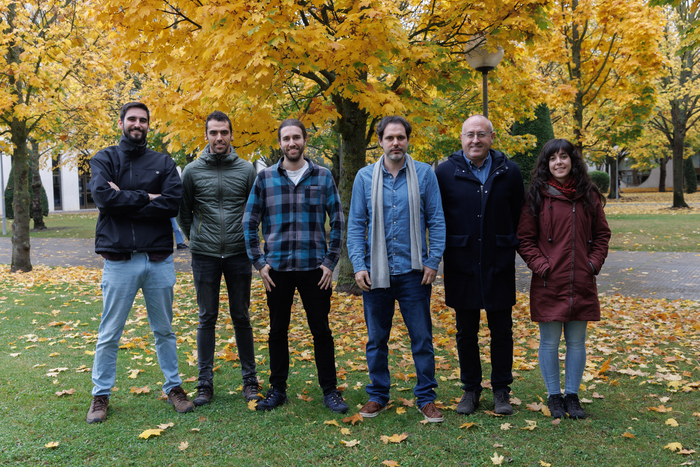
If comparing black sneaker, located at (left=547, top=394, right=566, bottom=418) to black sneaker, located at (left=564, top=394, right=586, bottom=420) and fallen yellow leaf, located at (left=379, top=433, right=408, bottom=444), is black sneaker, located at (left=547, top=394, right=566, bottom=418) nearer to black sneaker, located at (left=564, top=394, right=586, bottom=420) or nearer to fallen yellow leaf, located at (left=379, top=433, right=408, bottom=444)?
black sneaker, located at (left=564, top=394, right=586, bottom=420)

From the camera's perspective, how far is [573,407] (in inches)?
151

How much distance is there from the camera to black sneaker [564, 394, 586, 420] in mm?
3793

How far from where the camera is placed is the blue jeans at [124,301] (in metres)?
3.86

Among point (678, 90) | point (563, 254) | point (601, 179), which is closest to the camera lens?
point (563, 254)

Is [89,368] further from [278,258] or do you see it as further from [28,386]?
[278,258]

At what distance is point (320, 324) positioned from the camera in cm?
405

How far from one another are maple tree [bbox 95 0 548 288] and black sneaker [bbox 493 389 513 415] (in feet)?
11.9

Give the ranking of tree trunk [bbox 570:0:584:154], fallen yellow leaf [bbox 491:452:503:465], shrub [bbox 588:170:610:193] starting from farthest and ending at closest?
shrub [bbox 588:170:610:193], tree trunk [bbox 570:0:584:154], fallen yellow leaf [bbox 491:452:503:465]

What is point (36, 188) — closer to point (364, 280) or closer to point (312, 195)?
point (312, 195)

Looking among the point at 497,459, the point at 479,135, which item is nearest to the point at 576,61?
the point at 479,135

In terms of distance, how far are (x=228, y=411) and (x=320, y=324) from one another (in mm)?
945

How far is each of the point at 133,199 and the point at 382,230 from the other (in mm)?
1773

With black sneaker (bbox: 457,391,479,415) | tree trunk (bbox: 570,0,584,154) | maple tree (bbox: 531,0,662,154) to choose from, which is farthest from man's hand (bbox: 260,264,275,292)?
tree trunk (bbox: 570,0,584,154)

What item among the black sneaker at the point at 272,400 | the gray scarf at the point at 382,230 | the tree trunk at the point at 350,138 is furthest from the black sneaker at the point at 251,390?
the tree trunk at the point at 350,138
